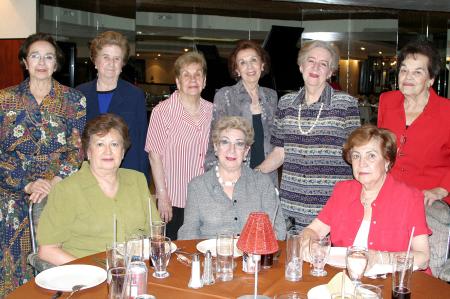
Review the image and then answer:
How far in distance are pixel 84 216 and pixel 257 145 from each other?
1.45 meters

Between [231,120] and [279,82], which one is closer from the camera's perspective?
[231,120]

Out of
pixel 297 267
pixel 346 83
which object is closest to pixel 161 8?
pixel 346 83

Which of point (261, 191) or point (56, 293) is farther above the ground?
point (261, 191)

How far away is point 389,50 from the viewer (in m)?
10.6

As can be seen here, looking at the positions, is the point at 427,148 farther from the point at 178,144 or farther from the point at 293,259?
the point at 178,144

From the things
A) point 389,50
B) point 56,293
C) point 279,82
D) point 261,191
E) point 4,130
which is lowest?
point 56,293

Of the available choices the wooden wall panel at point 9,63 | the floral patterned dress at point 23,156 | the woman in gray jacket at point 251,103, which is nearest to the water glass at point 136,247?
the floral patterned dress at point 23,156

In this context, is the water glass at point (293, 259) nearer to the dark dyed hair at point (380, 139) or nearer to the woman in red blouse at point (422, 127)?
the dark dyed hair at point (380, 139)

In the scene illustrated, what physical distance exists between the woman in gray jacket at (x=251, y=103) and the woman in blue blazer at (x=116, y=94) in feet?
1.89

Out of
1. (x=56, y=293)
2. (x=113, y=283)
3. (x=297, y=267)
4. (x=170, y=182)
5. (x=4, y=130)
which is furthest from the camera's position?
(x=170, y=182)

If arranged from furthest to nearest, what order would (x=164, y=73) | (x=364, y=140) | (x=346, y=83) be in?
1. (x=346, y=83)
2. (x=164, y=73)
3. (x=364, y=140)

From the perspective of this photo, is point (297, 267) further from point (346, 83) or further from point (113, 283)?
point (346, 83)

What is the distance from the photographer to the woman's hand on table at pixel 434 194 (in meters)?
3.13

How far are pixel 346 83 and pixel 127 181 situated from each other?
27.1 ft
